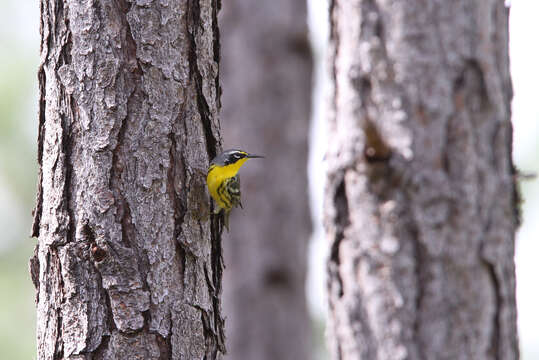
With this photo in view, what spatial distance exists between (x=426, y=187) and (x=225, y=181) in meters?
3.37

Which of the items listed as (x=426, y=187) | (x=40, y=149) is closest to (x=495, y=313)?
(x=426, y=187)

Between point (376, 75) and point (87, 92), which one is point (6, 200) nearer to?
point (87, 92)

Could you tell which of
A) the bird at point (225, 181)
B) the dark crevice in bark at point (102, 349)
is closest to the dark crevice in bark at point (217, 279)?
the bird at point (225, 181)

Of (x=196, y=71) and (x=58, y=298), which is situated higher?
(x=196, y=71)

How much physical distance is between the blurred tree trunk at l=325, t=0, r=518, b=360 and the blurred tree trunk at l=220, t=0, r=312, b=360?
817cm

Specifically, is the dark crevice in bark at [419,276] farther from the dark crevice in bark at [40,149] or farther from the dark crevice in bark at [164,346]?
the dark crevice in bark at [40,149]

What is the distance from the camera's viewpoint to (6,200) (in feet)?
57.3

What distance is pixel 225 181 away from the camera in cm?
539

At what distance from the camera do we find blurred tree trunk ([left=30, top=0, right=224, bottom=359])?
3.80 metres

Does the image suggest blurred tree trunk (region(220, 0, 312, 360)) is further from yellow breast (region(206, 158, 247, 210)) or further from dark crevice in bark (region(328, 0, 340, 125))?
dark crevice in bark (region(328, 0, 340, 125))

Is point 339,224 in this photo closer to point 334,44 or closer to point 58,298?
point 334,44

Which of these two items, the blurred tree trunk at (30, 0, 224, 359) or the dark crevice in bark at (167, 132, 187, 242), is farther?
the dark crevice in bark at (167, 132, 187, 242)

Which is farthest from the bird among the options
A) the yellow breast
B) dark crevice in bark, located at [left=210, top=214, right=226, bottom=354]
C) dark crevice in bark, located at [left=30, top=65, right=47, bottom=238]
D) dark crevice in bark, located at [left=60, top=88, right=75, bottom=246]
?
dark crevice in bark, located at [left=30, top=65, right=47, bottom=238]

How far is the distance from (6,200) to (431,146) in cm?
1688
